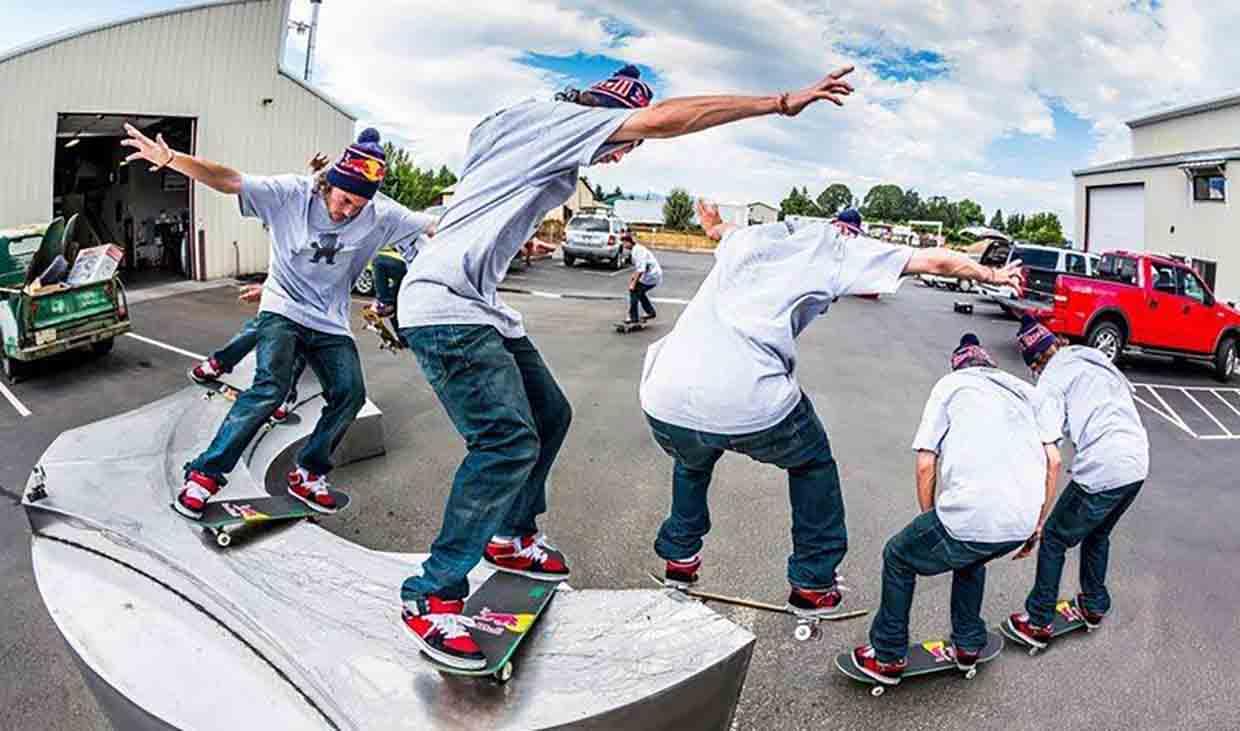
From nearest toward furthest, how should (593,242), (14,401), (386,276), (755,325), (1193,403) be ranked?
(755,325), (14,401), (386,276), (1193,403), (593,242)

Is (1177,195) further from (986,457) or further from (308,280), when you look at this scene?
(308,280)

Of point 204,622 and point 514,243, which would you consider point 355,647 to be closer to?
point 204,622

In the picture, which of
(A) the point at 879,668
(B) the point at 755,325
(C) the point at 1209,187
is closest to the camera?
(B) the point at 755,325

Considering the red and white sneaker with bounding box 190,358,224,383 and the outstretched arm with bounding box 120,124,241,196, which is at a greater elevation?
the outstretched arm with bounding box 120,124,241,196

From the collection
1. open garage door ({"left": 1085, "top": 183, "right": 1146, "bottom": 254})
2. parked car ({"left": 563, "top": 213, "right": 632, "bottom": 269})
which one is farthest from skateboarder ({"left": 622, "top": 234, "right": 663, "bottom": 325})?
open garage door ({"left": 1085, "top": 183, "right": 1146, "bottom": 254})

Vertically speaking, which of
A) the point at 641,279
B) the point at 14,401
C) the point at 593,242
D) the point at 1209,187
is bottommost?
the point at 14,401

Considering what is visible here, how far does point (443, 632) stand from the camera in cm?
251

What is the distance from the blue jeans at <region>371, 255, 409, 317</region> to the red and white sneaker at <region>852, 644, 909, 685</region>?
7899mm

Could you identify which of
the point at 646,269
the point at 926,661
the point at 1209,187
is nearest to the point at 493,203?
the point at 926,661

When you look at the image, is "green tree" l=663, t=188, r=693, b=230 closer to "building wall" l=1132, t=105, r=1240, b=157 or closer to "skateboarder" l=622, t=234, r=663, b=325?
"building wall" l=1132, t=105, r=1240, b=157

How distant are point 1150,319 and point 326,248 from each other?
1393 centimetres

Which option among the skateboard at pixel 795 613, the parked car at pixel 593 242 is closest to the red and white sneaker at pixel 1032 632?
the skateboard at pixel 795 613

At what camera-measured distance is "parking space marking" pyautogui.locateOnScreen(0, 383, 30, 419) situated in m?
7.79

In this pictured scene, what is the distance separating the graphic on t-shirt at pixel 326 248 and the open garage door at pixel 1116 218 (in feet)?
87.5
